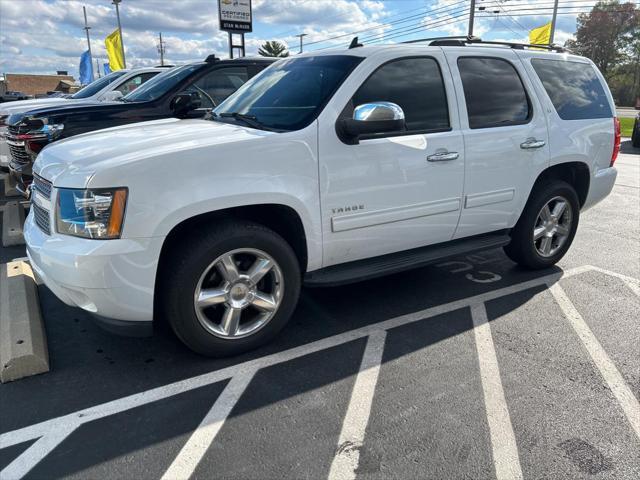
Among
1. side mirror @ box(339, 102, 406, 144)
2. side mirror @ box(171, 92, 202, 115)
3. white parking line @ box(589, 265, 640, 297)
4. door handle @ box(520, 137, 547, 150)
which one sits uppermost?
side mirror @ box(171, 92, 202, 115)

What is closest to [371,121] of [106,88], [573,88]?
[573,88]

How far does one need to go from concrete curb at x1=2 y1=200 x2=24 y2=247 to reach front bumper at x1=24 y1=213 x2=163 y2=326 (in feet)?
10.5

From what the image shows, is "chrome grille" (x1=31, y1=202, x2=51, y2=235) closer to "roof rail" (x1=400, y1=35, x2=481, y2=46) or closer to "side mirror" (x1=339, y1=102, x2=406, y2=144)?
"side mirror" (x1=339, y1=102, x2=406, y2=144)

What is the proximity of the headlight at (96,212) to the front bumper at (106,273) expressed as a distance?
0.05m

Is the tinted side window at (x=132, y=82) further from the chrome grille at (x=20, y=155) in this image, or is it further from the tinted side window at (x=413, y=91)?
the tinted side window at (x=413, y=91)

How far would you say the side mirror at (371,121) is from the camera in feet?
10.8

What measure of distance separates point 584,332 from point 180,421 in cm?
289

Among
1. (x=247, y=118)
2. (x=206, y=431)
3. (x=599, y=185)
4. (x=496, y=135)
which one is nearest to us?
(x=206, y=431)

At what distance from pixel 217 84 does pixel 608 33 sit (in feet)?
283

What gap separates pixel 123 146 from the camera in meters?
3.14

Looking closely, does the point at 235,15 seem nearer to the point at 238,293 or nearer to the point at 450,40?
the point at 450,40

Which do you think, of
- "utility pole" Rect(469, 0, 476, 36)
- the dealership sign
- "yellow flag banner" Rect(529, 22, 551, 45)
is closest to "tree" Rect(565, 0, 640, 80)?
"utility pole" Rect(469, 0, 476, 36)

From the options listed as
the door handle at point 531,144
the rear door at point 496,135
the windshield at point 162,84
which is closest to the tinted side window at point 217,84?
the windshield at point 162,84

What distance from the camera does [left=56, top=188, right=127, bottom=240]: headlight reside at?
9.15ft
